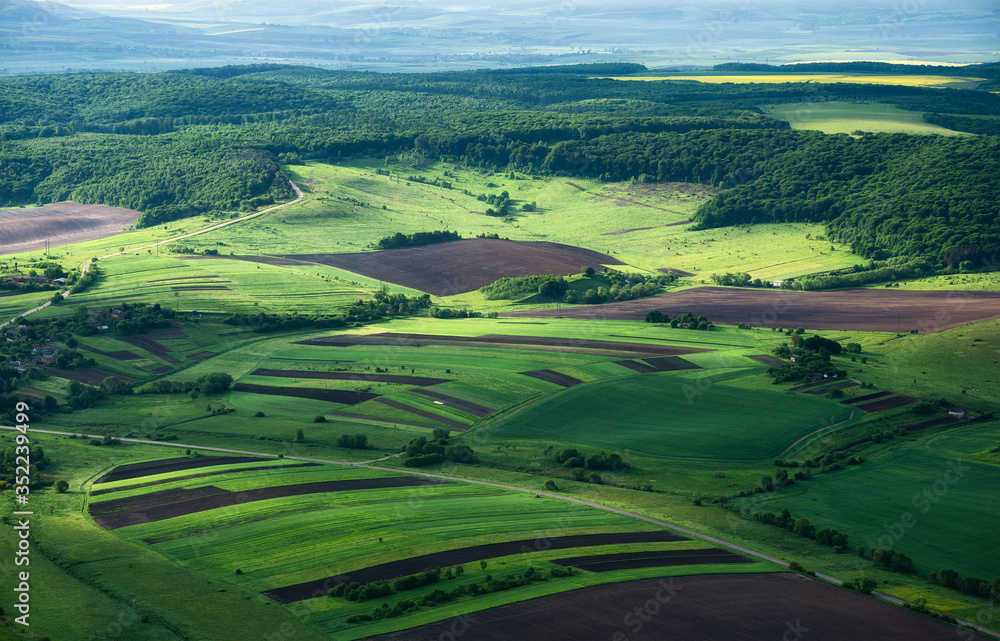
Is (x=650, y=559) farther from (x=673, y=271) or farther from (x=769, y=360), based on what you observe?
(x=673, y=271)

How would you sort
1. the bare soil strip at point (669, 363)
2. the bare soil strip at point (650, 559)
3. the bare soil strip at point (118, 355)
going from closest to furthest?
the bare soil strip at point (650, 559), the bare soil strip at point (669, 363), the bare soil strip at point (118, 355)

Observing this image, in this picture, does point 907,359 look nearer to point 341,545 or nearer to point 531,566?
point 531,566

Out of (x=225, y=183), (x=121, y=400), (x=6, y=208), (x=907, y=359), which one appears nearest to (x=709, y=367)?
(x=907, y=359)

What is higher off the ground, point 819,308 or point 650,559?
point 819,308

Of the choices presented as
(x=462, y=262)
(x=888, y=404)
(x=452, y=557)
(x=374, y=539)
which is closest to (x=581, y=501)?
(x=452, y=557)

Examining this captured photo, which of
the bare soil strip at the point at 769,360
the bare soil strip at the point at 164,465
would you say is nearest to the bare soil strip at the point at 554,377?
the bare soil strip at the point at 769,360

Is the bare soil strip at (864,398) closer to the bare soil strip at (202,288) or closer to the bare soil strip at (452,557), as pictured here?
the bare soil strip at (452,557)

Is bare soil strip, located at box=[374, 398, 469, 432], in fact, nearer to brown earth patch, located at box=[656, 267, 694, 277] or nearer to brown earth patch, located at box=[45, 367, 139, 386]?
brown earth patch, located at box=[45, 367, 139, 386]
